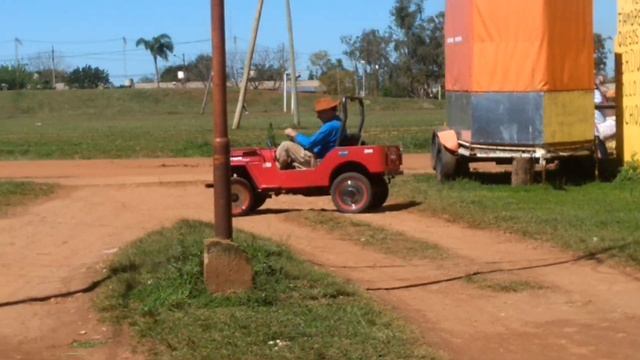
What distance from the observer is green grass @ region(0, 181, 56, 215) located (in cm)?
1634

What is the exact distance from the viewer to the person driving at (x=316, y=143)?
14.8 m

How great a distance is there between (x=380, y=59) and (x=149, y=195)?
83.4m

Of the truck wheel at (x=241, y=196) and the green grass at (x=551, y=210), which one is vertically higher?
the truck wheel at (x=241, y=196)

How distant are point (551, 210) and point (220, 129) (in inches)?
255

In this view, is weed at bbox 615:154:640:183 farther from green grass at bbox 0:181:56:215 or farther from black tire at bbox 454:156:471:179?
green grass at bbox 0:181:56:215

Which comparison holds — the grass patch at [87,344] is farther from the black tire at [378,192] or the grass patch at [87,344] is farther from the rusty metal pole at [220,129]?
the black tire at [378,192]

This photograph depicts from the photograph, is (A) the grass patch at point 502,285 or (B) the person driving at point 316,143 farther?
(B) the person driving at point 316,143

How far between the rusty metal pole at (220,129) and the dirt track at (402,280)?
132 cm

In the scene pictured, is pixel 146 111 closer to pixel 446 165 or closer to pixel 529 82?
pixel 446 165

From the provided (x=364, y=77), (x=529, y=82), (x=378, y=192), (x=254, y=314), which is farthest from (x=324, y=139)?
(x=364, y=77)

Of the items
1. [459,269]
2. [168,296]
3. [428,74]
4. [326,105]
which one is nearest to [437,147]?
[326,105]

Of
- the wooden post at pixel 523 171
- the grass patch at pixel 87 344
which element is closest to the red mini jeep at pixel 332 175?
the wooden post at pixel 523 171

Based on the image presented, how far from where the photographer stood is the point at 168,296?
847cm

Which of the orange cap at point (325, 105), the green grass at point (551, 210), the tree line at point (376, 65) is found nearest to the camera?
the green grass at point (551, 210)
